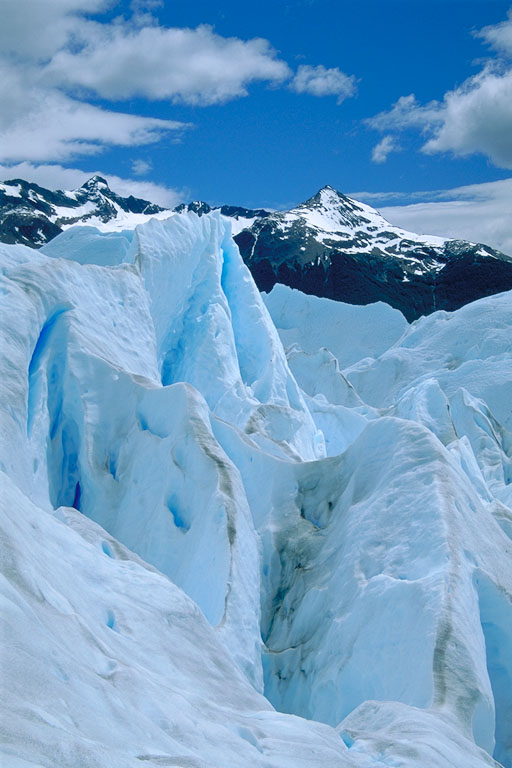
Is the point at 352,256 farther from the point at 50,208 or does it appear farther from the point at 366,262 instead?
the point at 50,208

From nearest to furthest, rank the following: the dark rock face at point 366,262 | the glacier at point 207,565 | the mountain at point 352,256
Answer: the glacier at point 207,565, the dark rock face at point 366,262, the mountain at point 352,256

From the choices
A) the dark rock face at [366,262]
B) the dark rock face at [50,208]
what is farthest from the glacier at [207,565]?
the dark rock face at [50,208]

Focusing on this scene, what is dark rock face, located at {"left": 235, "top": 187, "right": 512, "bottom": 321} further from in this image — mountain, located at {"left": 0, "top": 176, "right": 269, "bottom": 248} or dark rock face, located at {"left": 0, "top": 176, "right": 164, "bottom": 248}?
dark rock face, located at {"left": 0, "top": 176, "right": 164, "bottom": 248}

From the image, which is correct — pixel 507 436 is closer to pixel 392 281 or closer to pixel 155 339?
pixel 155 339

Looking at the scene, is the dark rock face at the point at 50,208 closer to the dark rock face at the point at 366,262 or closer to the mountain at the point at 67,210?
the mountain at the point at 67,210

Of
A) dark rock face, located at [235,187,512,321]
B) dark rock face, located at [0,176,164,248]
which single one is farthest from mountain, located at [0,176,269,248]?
dark rock face, located at [235,187,512,321]

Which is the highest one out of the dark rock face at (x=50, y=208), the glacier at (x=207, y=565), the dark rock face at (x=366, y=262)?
the dark rock face at (x=50, y=208)
